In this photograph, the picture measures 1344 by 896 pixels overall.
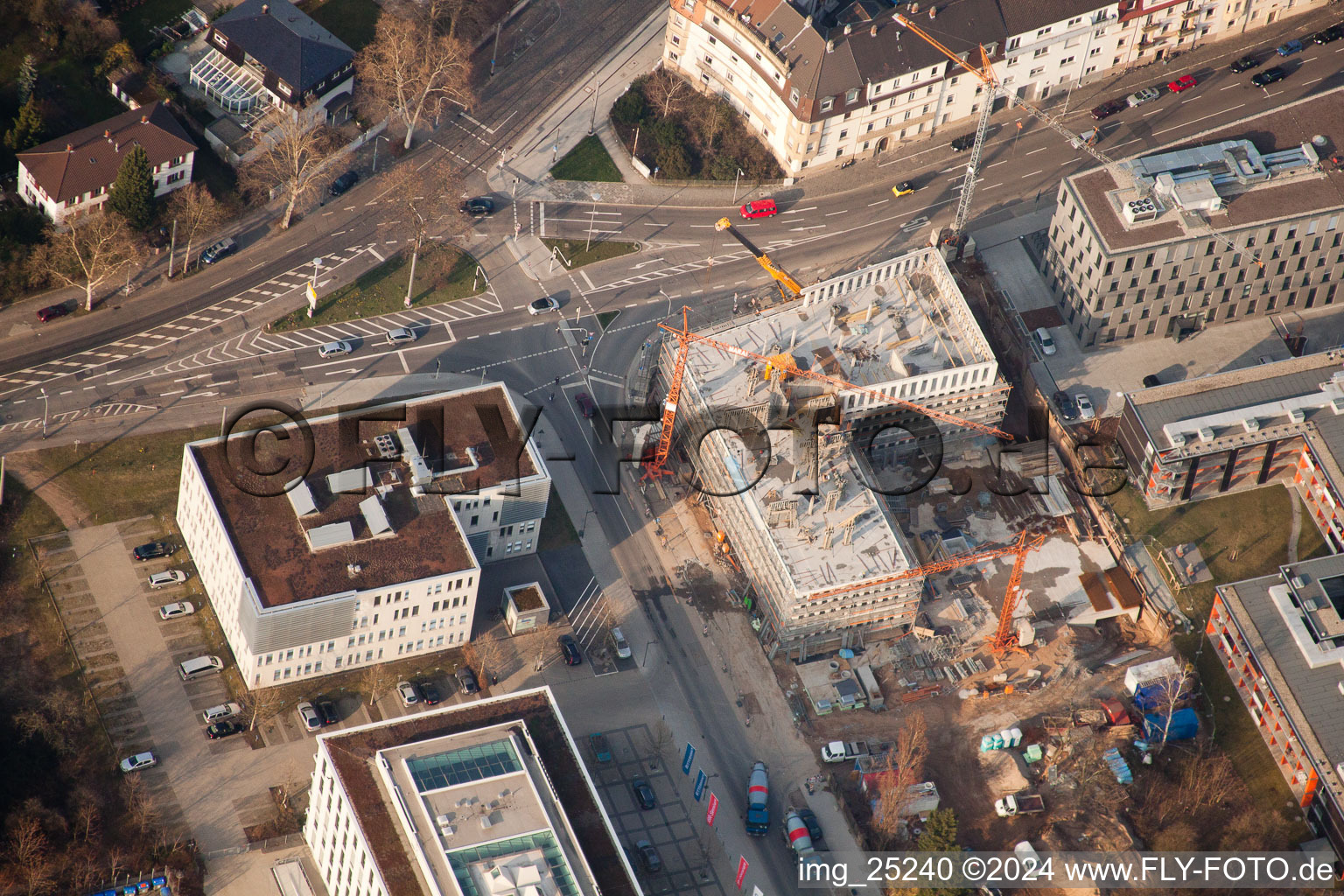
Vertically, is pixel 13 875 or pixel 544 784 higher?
pixel 13 875

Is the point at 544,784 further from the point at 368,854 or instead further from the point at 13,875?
the point at 13,875

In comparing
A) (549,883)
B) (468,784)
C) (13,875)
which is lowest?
(549,883)

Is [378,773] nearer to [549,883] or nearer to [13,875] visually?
[549,883]

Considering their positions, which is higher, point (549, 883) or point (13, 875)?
point (13, 875)

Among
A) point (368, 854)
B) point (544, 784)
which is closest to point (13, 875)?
point (368, 854)

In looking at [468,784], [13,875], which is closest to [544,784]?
[468,784]

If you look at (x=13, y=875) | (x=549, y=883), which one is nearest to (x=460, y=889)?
(x=549, y=883)

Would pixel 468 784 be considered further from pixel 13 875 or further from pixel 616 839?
pixel 13 875
